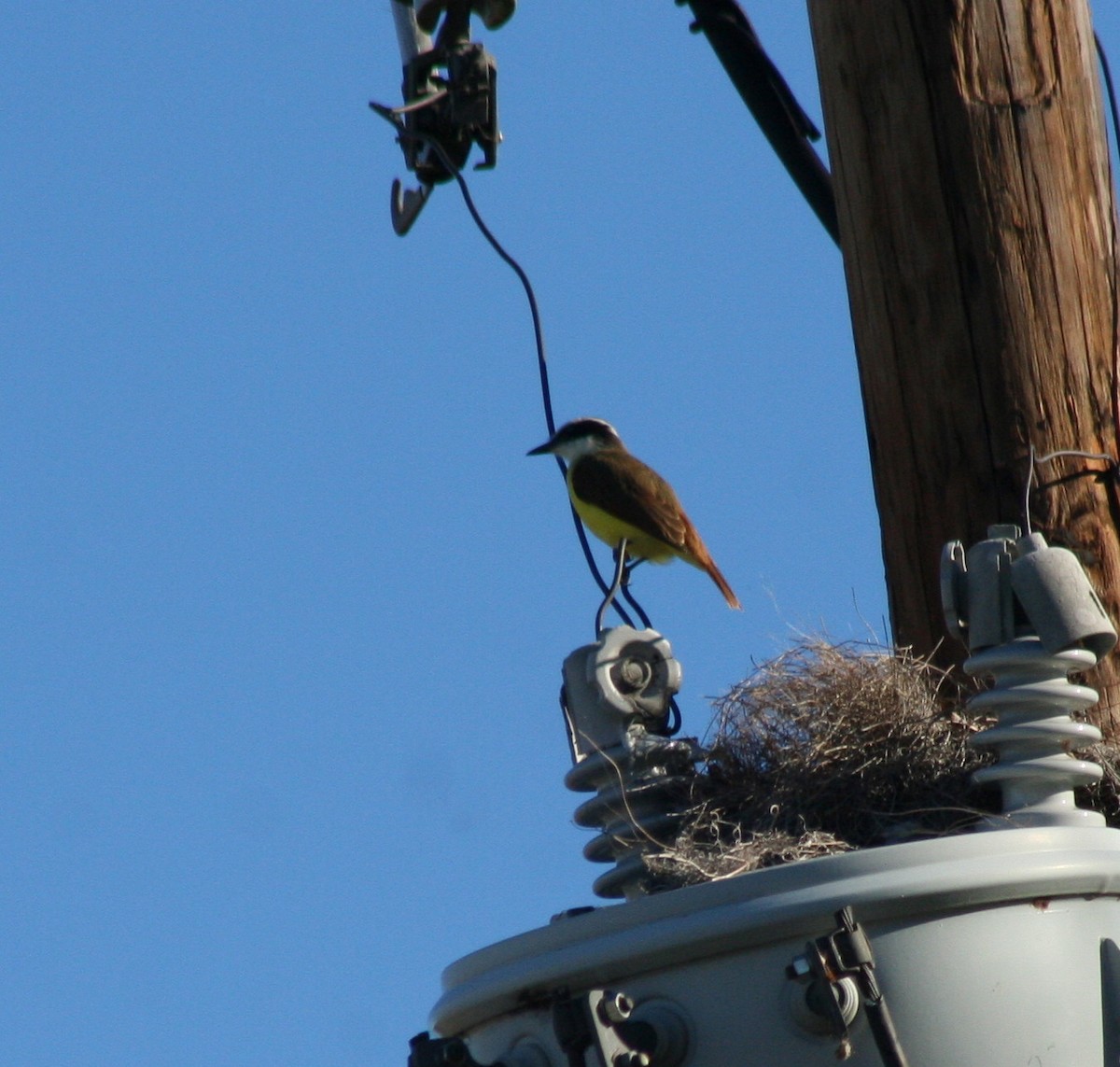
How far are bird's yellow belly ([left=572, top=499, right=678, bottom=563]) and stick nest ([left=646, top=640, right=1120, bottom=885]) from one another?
3.05 metres

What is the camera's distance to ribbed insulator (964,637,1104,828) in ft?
11.6

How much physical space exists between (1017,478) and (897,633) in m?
0.46

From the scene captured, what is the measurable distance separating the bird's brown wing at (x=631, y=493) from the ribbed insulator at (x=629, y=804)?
339 centimetres

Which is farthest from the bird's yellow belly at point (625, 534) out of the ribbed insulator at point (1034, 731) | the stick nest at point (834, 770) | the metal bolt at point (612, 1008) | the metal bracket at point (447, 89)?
the metal bolt at point (612, 1008)

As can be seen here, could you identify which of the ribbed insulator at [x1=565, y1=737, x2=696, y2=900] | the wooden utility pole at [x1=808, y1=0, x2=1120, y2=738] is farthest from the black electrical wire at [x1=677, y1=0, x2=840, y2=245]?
the ribbed insulator at [x1=565, y1=737, x2=696, y2=900]

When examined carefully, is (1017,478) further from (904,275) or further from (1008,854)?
(1008,854)

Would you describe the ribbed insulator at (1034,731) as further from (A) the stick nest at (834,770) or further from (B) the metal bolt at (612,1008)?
(B) the metal bolt at (612,1008)

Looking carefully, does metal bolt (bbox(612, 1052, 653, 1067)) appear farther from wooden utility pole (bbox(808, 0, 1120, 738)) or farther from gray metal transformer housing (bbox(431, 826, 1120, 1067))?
wooden utility pole (bbox(808, 0, 1120, 738))

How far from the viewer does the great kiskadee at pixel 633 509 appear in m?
7.36

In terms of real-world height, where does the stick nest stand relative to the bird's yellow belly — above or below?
below

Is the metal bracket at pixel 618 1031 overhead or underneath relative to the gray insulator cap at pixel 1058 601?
underneath

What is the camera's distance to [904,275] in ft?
15.9

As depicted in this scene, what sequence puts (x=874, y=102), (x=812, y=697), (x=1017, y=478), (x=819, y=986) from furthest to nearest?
(x=874, y=102) → (x=1017, y=478) → (x=812, y=697) → (x=819, y=986)

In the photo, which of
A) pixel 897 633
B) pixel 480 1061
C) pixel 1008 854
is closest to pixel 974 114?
pixel 897 633
